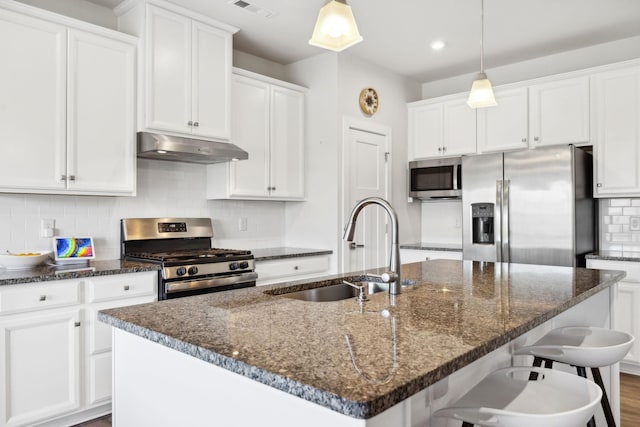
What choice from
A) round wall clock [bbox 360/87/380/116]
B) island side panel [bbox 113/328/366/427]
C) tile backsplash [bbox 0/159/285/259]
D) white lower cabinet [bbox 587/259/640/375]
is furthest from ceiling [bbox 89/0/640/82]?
island side panel [bbox 113/328/366/427]

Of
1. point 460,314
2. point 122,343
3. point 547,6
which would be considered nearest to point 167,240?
point 122,343

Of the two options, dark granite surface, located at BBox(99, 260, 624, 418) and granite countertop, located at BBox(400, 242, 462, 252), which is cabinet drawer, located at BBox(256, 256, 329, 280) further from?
dark granite surface, located at BBox(99, 260, 624, 418)

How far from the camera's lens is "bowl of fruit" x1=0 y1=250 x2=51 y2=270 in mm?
2549

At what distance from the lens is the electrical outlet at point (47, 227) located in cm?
290

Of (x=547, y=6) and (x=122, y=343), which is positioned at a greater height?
(x=547, y=6)

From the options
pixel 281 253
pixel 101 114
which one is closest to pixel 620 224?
pixel 281 253

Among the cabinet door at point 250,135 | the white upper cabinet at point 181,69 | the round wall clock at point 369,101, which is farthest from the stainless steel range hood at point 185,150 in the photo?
the round wall clock at point 369,101

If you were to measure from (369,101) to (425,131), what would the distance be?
30.5 inches

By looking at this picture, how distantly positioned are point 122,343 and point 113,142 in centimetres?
190

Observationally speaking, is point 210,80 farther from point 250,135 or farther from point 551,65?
point 551,65

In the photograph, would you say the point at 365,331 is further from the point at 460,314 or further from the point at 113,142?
the point at 113,142

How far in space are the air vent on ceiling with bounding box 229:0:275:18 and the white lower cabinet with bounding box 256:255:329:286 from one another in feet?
6.09

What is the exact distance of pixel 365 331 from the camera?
3.92 feet

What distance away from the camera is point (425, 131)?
4.82 metres
